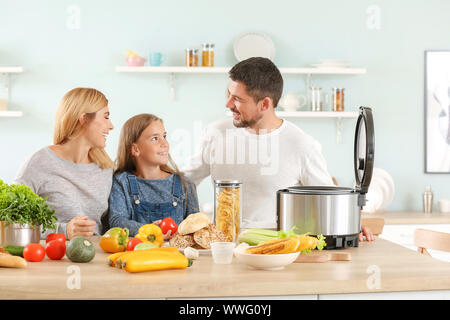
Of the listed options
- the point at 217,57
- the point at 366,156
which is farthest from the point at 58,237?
the point at 217,57

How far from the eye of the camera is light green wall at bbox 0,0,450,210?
4090 millimetres

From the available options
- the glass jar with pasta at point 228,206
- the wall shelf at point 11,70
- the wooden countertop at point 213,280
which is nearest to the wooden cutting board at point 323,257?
the wooden countertop at point 213,280

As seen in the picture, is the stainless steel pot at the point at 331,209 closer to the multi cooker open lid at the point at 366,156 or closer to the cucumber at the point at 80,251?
the multi cooker open lid at the point at 366,156

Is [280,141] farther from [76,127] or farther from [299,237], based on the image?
[299,237]

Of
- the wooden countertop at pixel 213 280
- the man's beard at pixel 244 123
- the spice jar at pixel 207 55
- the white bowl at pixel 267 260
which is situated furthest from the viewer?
the spice jar at pixel 207 55

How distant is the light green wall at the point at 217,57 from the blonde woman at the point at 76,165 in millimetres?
1897

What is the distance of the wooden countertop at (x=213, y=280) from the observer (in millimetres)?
1262

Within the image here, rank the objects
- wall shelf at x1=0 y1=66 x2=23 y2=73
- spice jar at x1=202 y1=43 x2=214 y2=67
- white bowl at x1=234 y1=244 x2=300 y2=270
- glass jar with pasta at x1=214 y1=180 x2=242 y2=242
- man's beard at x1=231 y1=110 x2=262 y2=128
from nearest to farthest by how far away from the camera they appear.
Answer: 1. white bowl at x1=234 y1=244 x2=300 y2=270
2. glass jar with pasta at x1=214 y1=180 x2=242 y2=242
3. man's beard at x1=231 y1=110 x2=262 y2=128
4. wall shelf at x1=0 y1=66 x2=23 y2=73
5. spice jar at x1=202 y1=43 x2=214 y2=67

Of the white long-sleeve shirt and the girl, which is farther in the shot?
the white long-sleeve shirt

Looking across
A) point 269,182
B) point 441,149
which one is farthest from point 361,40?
point 269,182

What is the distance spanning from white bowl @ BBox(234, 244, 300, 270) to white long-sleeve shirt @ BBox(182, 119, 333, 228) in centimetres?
94

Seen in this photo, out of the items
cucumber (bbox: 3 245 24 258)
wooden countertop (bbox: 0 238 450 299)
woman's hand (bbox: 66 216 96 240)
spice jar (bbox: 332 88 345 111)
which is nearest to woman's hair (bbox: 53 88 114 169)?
woman's hand (bbox: 66 216 96 240)

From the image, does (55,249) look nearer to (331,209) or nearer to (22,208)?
(22,208)

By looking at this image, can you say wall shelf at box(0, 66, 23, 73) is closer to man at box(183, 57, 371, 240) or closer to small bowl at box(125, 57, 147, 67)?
small bowl at box(125, 57, 147, 67)
